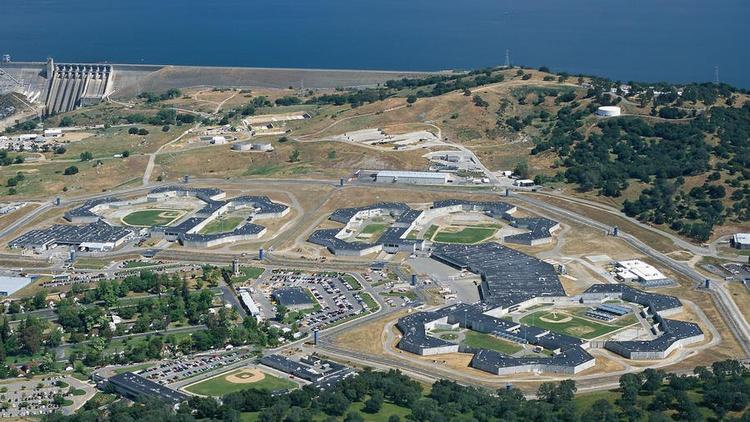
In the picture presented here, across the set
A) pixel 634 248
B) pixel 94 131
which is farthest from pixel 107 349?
pixel 94 131

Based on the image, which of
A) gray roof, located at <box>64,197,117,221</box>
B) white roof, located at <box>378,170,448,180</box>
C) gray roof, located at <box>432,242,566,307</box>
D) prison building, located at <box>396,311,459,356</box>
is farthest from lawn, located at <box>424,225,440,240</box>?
gray roof, located at <box>64,197,117,221</box>

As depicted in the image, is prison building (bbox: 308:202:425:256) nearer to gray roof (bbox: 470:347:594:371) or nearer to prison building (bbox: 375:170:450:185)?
prison building (bbox: 375:170:450:185)

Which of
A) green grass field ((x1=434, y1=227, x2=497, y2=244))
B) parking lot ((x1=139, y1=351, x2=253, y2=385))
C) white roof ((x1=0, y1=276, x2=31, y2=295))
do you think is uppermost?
white roof ((x1=0, y1=276, x2=31, y2=295))

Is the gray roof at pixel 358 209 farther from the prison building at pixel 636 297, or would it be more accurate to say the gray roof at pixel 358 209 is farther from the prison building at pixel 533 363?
the prison building at pixel 533 363

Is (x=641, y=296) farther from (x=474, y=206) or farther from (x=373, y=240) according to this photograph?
(x=474, y=206)

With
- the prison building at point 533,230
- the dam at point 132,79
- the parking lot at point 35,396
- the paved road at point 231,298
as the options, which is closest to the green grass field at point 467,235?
the prison building at point 533,230

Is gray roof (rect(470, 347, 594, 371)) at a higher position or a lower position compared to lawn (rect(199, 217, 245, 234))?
lower

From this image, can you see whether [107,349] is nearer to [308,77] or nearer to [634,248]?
[634,248]
